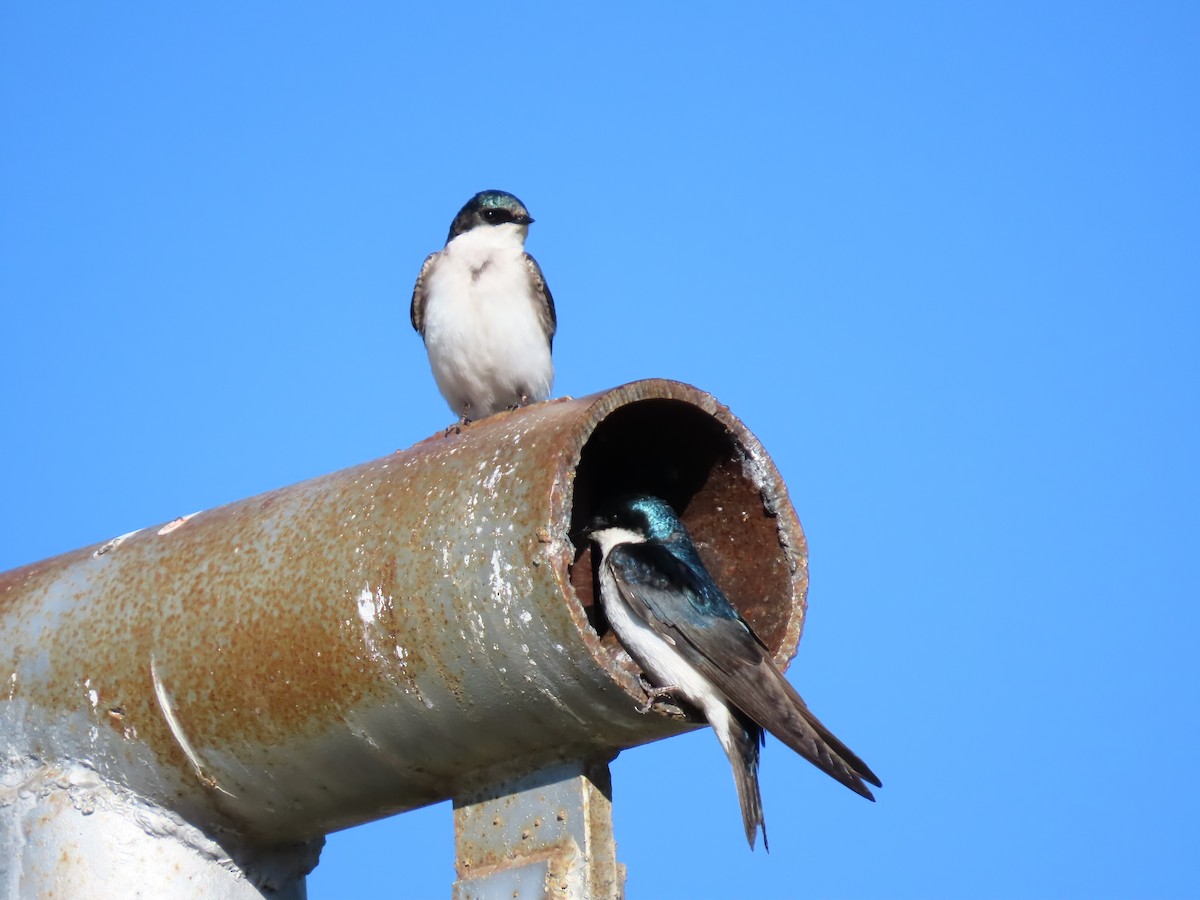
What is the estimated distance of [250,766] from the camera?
271 centimetres

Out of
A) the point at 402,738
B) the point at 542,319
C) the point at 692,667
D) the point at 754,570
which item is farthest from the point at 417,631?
the point at 542,319

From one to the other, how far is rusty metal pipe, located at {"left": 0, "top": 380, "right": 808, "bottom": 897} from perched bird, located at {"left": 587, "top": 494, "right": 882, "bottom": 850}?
118mm

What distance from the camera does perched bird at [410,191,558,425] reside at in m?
5.30

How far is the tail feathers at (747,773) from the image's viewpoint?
2.84 m

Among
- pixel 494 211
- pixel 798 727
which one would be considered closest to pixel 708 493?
pixel 798 727

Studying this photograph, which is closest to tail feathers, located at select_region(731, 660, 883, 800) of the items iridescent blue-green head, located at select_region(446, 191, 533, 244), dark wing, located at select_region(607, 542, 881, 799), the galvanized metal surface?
dark wing, located at select_region(607, 542, 881, 799)

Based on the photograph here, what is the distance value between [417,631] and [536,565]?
227mm

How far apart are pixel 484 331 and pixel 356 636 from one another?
9.16ft

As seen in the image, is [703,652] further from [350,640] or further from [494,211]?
[494,211]

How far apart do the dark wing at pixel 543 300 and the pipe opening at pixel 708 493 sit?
1895mm

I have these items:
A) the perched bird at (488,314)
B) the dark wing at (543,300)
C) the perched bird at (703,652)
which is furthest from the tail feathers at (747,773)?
the dark wing at (543,300)

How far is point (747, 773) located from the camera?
114 inches

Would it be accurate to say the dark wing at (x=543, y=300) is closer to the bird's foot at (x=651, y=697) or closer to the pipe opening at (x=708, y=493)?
the pipe opening at (x=708, y=493)

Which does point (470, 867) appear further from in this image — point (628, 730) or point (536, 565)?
point (536, 565)
